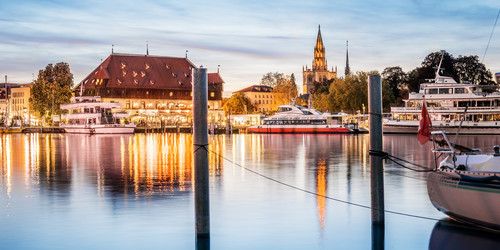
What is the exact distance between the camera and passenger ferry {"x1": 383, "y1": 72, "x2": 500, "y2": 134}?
317 ft

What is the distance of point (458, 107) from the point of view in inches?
3853

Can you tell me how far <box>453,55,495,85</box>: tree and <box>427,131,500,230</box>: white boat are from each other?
395 feet

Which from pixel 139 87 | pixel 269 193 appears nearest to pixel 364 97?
pixel 139 87

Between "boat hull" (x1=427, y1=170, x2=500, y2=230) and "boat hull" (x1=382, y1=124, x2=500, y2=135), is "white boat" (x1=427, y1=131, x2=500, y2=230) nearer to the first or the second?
"boat hull" (x1=427, y1=170, x2=500, y2=230)

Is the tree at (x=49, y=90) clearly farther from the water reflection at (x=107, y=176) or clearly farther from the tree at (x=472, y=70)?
the water reflection at (x=107, y=176)

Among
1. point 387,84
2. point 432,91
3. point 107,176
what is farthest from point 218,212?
point 387,84

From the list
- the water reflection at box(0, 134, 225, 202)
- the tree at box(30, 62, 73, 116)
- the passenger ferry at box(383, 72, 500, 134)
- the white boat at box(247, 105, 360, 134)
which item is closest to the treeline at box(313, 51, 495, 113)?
the white boat at box(247, 105, 360, 134)

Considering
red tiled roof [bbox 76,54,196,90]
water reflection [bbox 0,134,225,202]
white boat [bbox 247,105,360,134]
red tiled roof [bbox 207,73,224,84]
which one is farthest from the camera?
red tiled roof [bbox 207,73,224,84]

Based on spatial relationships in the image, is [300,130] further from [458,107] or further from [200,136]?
[200,136]

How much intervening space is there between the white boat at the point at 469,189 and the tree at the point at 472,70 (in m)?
120

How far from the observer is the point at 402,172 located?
3209 cm

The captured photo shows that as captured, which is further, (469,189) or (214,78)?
(214,78)

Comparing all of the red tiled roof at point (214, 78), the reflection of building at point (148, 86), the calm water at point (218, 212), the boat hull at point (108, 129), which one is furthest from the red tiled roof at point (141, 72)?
the calm water at point (218, 212)

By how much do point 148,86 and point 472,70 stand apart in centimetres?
8660
